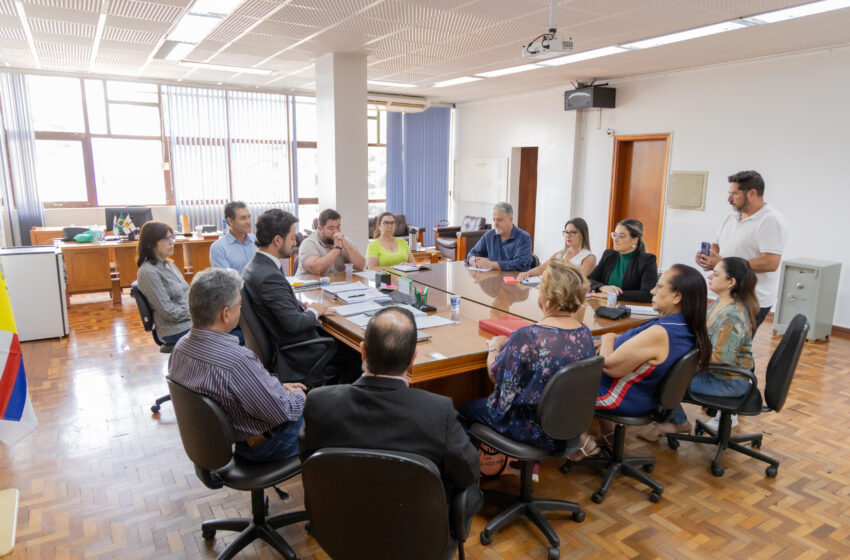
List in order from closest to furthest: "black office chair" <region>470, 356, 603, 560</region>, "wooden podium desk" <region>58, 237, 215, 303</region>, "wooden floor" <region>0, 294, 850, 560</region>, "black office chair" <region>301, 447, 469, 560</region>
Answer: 1. "black office chair" <region>301, 447, 469, 560</region>
2. "black office chair" <region>470, 356, 603, 560</region>
3. "wooden floor" <region>0, 294, 850, 560</region>
4. "wooden podium desk" <region>58, 237, 215, 303</region>

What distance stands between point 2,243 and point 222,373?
713cm

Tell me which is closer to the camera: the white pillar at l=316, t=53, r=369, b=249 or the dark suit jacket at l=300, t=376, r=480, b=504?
the dark suit jacket at l=300, t=376, r=480, b=504

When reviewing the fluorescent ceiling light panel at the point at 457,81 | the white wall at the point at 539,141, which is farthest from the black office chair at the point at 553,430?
the white wall at the point at 539,141

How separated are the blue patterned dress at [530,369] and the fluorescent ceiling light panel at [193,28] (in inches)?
166

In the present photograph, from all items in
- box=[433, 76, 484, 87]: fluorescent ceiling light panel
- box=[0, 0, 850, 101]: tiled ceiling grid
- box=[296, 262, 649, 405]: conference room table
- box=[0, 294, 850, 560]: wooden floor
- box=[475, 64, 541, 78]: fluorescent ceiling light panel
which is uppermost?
box=[433, 76, 484, 87]: fluorescent ceiling light panel

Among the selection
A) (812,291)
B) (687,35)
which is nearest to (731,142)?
(687,35)

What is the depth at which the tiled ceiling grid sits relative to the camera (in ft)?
14.4

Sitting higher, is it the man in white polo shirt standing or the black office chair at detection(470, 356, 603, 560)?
the man in white polo shirt standing

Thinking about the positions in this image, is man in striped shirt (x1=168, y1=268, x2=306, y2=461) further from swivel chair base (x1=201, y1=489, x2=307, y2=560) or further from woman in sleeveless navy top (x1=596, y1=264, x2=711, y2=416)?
woman in sleeveless navy top (x1=596, y1=264, x2=711, y2=416)

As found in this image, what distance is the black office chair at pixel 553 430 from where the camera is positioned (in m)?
2.21

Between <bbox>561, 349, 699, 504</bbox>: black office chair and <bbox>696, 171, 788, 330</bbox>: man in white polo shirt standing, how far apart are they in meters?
1.54

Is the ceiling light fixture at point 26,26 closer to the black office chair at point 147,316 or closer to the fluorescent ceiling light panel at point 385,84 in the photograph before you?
the black office chair at point 147,316

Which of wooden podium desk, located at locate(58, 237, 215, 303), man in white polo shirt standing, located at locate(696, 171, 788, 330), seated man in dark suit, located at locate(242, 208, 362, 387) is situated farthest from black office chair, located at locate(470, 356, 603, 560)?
wooden podium desk, located at locate(58, 237, 215, 303)

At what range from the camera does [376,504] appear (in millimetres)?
1521
